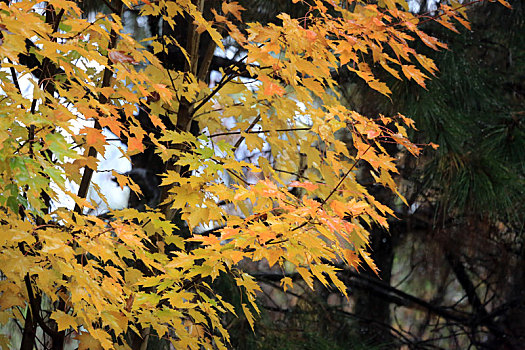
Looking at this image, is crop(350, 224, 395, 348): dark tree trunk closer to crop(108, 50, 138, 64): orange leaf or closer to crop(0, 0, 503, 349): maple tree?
crop(0, 0, 503, 349): maple tree

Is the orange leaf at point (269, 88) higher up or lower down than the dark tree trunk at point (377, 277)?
higher up

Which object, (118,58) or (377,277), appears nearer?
(118,58)

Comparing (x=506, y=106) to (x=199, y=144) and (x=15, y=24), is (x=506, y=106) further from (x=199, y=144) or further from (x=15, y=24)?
(x=15, y=24)

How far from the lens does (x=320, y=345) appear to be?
3.07m

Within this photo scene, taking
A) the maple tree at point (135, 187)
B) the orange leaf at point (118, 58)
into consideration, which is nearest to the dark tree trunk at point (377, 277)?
the maple tree at point (135, 187)

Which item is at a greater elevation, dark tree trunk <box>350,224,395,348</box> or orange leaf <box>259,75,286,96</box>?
orange leaf <box>259,75,286,96</box>

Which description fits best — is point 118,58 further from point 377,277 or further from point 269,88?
point 377,277

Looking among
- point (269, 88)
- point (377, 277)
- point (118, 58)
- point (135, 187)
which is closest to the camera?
point (118, 58)

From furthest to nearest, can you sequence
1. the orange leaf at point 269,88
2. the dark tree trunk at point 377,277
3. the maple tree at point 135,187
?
the dark tree trunk at point 377,277 → the orange leaf at point 269,88 → the maple tree at point 135,187

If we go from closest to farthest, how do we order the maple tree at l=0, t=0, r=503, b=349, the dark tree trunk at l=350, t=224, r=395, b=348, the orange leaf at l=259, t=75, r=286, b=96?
the maple tree at l=0, t=0, r=503, b=349, the orange leaf at l=259, t=75, r=286, b=96, the dark tree trunk at l=350, t=224, r=395, b=348

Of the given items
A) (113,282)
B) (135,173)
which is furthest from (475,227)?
(113,282)

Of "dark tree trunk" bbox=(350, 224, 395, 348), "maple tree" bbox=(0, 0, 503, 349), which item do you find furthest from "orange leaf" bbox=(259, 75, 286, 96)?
"dark tree trunk" bbox=(350, 224, 395, 348)

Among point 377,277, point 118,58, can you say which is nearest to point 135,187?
point 118,58

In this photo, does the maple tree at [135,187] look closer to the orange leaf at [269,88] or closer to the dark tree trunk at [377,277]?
the orange leaf at [269,88]
